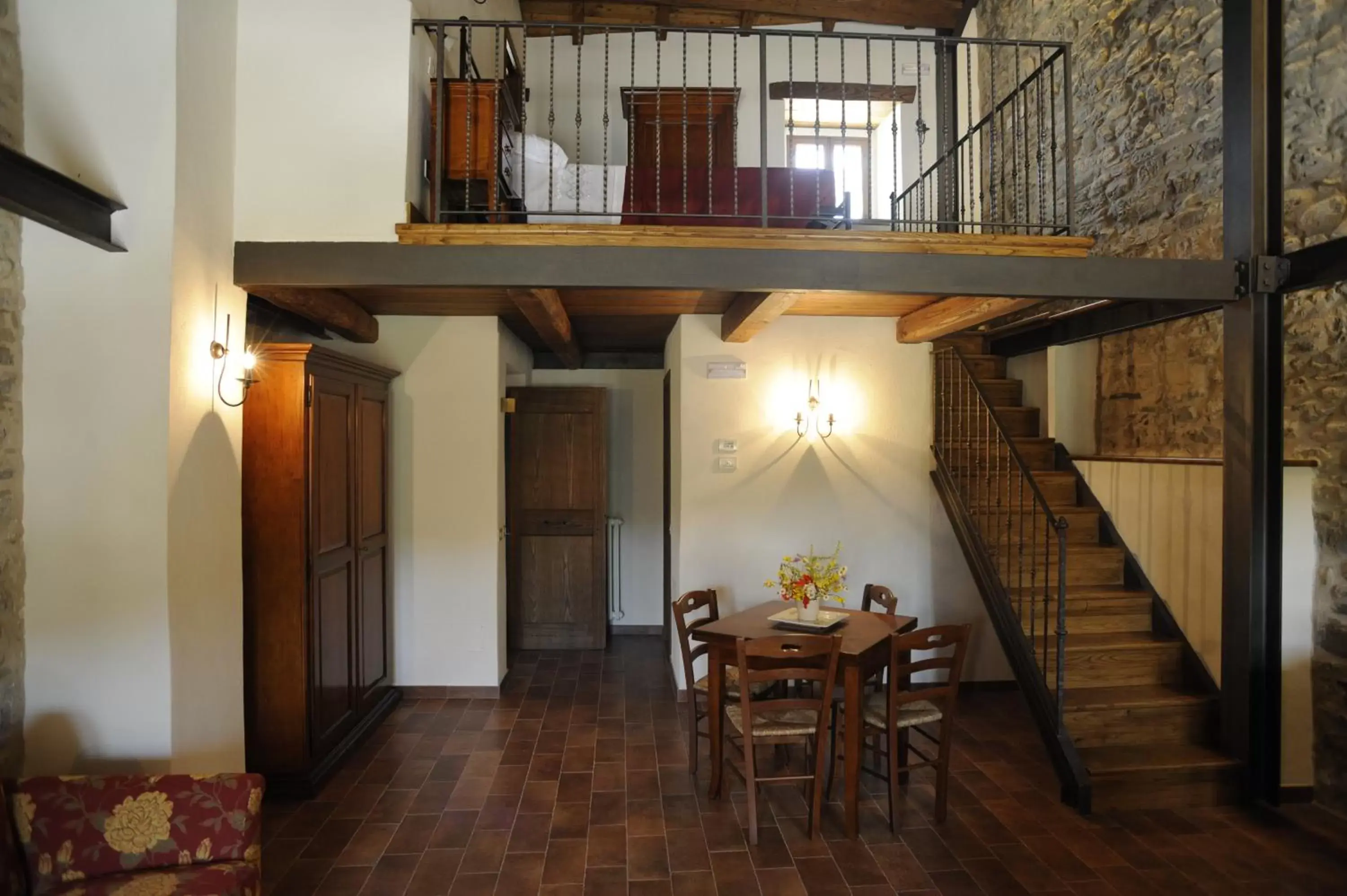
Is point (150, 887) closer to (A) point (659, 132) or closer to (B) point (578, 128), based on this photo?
(B) point (578, 128)

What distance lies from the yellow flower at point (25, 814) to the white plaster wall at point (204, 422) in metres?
0.48

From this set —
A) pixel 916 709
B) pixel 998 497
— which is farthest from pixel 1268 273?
pixel 916 709

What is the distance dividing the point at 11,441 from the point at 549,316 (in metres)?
2.30

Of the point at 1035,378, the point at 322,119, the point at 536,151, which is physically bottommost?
the point at 1035,378

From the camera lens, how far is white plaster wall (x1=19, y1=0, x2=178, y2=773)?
241 centimetres

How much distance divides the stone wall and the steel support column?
504cm

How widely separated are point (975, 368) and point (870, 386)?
1.40m

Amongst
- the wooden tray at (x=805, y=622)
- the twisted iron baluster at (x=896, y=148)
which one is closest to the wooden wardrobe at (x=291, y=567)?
the wooden tray at (x=805, y=622)

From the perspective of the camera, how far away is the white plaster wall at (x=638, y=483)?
6312mm

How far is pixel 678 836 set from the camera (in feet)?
9.75

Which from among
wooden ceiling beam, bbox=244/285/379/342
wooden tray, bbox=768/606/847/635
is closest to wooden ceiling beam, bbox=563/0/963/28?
wooden ceiling beam, bbox=244/285/379/342

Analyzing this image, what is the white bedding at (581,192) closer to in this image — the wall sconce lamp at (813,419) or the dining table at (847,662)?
the wall sconce lamp at (813,419)

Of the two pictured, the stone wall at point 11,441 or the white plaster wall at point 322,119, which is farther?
the white plaster wall at point 322,119

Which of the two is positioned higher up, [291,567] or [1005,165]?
[1005,165]
